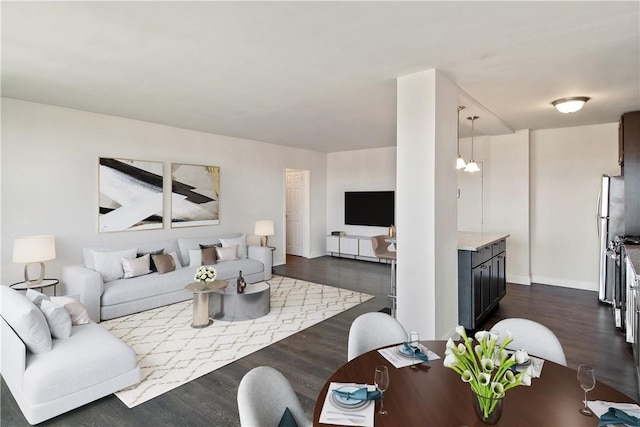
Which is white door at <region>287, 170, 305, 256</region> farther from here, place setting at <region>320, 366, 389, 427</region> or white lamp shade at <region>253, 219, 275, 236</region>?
place setting at <region>320, 366, 389, 427</region>

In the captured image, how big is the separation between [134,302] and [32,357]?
1.98m

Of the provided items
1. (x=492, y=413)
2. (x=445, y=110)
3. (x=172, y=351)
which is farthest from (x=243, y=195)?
(x=492, y=413)

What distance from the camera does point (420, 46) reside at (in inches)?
106

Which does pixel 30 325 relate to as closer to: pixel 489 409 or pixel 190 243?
pixel 489 409

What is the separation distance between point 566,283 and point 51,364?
710cm

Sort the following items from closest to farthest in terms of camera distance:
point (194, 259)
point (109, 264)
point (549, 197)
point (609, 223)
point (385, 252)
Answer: point (109, 264)
point (385, 252)
point (609, 223)
point (194, 259)
point (549, 197)

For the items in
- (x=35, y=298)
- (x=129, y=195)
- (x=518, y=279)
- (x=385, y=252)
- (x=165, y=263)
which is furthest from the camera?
(x=518, y=279)

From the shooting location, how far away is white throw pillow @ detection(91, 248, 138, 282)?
4.51 meters

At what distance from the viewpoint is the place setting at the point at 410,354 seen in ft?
5.68

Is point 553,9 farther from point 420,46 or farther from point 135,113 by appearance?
point 135,113

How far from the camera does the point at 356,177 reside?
8.56 m

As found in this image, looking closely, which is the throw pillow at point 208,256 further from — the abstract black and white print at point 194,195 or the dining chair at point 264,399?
the dining chair at point 264,399

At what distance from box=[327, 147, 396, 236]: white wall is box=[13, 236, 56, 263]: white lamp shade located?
20.1 feet

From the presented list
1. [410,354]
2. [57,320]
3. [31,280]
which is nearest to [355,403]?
[410,354]
